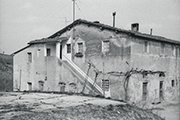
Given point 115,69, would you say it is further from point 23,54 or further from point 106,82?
point 23,54

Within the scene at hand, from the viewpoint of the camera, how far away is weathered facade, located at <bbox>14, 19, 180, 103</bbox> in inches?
670

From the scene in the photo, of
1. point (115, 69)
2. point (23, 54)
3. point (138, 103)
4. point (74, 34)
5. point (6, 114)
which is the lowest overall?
point (138, 103)

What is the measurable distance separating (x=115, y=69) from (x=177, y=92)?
8.23 metres

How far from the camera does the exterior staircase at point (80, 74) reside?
17.9 metres

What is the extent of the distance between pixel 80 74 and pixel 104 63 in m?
2.64

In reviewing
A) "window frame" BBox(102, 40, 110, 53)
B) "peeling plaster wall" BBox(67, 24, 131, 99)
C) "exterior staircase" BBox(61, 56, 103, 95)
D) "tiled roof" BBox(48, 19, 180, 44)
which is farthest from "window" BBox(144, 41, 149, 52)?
"exterior staircase" BBox(61, 56, 103, 95)

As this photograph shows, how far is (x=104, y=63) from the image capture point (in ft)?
59.6

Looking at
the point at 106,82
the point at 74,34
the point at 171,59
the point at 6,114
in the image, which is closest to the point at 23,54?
the point at 74,34

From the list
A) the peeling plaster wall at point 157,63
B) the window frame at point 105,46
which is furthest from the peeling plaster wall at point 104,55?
the peeling plaster wall at point 157,63

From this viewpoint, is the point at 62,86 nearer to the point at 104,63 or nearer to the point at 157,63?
the point at 104,63

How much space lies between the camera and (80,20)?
2038 cm

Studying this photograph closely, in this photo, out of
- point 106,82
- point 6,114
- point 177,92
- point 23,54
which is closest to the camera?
point 6,114

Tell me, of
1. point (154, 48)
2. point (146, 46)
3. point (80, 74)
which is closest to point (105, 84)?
point (80, 74)

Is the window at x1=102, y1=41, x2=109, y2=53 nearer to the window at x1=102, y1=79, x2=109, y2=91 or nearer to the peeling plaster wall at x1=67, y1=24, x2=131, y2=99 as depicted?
the peeling plaster wall at x1=67, y1=24, x2=131, y2=99
